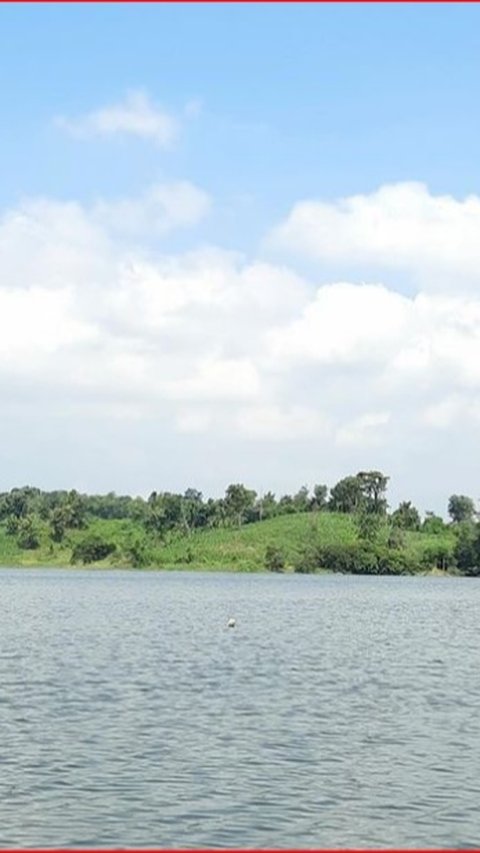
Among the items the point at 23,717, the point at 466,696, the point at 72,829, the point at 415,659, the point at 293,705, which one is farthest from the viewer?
the point at 415,659

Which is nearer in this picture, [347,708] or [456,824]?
[456,824]

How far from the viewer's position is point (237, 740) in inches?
1244

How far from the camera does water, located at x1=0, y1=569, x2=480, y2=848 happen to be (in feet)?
74.5

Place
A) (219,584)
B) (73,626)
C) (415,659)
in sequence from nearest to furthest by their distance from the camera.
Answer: (415,659)
(73,626)
(219,584)

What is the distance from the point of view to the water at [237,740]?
22719mm

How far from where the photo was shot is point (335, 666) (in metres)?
51.9

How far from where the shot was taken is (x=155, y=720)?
3466 centimetres

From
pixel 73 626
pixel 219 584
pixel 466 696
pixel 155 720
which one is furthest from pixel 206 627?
pixel 219 584

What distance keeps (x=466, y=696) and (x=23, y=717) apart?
51.0 ft

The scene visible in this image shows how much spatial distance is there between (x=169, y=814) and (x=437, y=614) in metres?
74.4

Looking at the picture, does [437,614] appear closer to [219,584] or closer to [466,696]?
[466,696]

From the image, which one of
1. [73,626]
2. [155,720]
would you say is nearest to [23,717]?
[155,720]

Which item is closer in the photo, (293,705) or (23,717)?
(23,717)

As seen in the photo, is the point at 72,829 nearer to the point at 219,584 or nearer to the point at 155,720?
the point at 155,720
